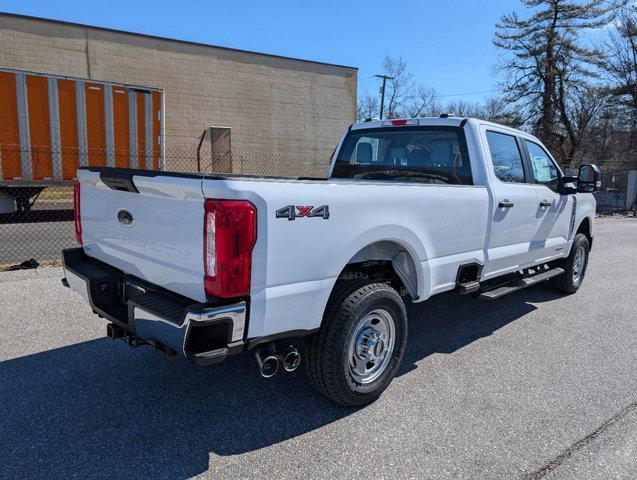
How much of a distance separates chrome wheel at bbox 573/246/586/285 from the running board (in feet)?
2.01

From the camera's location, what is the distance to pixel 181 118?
20062 mm

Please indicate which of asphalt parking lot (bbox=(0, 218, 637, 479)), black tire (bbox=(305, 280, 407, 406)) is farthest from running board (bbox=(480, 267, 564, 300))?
black tire (bbox=(305, 280, 407, 406))

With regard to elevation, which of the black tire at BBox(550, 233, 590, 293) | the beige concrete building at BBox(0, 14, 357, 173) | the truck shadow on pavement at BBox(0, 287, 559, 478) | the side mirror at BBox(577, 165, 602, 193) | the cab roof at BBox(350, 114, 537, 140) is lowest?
the truck shadow on pavement at BBox(0, 287, 559, 478)

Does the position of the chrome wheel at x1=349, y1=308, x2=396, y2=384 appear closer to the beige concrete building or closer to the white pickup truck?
the white pickup truck

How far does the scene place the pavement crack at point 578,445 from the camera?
276 centimetres

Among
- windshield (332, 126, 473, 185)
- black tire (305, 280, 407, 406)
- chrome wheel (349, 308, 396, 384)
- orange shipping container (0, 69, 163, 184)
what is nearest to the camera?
black tire (305, 280, 407, 406)

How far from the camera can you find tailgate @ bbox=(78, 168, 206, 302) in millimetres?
2666

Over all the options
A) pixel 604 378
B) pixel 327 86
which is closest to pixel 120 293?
pixel 604 378

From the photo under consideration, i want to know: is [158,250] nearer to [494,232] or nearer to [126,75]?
[494,232]

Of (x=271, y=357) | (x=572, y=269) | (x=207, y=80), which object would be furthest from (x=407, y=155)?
(x=207, y=80)

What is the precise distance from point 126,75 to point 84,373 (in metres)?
17.4

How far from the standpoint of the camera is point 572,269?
651cm

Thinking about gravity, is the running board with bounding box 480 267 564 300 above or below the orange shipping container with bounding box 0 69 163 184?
below

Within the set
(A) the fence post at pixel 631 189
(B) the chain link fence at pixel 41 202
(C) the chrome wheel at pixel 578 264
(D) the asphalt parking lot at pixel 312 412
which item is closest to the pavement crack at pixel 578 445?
(D) the asphalt parking lot at pixel 312 412
